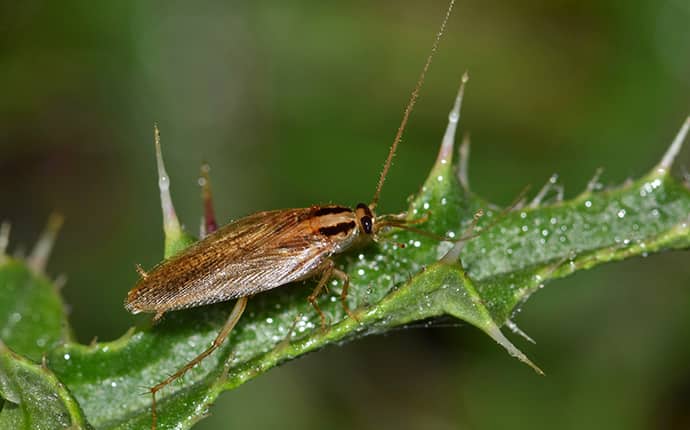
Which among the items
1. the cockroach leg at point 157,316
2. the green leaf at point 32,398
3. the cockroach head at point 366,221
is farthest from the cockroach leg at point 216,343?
the cockroach head at point 366,221

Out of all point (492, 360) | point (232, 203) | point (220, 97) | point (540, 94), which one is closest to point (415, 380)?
point (492, 360)

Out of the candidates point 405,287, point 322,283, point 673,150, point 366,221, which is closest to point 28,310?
point 322,283

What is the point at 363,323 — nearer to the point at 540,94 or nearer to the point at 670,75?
the point at 540,94

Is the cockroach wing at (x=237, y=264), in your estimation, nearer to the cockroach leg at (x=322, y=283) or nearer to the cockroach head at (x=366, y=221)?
the cockroach leg at (x=322, y=283)

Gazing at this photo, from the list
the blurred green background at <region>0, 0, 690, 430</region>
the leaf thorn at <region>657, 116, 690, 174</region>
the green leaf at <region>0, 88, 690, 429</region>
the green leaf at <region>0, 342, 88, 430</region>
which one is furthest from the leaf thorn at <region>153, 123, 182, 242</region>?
the blurred green background at <region>0, 0, 690, 430</region>

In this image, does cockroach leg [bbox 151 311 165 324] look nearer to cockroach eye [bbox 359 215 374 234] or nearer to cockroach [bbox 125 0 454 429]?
cockroach [bbox 125 0 454 429]
